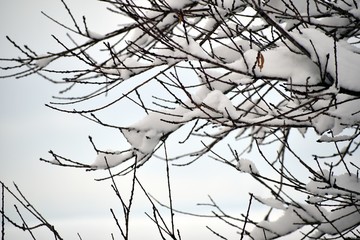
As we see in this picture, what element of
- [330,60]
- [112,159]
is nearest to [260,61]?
[330,60]

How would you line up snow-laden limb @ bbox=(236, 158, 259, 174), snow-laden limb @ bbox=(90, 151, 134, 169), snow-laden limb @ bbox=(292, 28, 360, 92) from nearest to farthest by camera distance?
snow-laden limb @ bbox=(292, 28, 360, 92) < snow-laden limb @ bbox=(236, 158, 259, 174) < snow-laden limb @ bbox=(90, 151, 134, 169)

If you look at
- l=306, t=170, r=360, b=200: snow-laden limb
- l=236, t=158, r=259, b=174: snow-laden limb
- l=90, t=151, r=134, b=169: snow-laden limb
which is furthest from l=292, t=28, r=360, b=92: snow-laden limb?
l=90, t=151, r=134, b=169: snow-laden limb

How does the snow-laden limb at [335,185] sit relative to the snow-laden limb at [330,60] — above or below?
below

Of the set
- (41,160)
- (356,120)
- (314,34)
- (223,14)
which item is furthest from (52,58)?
(356,120)

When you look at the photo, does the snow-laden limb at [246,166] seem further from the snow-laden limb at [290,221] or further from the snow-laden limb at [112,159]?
the snow-laden limb at [112,159]

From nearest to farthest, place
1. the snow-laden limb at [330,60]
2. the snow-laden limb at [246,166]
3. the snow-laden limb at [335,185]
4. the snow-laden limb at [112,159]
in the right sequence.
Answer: the snow-laden limb at [330,60]
the snow-laden limb at [335,185]
the snow-laden limb at [246,166]
the snow-laden limb at [112,159]

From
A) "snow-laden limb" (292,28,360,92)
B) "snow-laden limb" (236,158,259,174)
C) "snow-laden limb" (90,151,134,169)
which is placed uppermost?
"snow-laden limb" (90,151,134,169)

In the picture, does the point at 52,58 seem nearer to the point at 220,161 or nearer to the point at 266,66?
the point at 220,161

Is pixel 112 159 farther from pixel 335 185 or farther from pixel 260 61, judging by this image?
pixel 335 185

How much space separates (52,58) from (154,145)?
1303 millimetres

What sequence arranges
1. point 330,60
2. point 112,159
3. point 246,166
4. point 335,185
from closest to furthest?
point 330,60 → point 335,185 → point 246,166 → point 112,159

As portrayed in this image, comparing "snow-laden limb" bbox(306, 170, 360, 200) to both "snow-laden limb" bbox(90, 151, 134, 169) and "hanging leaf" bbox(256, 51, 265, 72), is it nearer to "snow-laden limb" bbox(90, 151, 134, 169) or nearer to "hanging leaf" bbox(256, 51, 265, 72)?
"hanging leaf" bbox(256, 51, 265, 72)

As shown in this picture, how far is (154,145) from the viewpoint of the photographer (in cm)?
238

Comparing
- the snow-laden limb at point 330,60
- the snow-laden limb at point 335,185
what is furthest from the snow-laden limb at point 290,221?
the snow-laden limb at point 330,60
